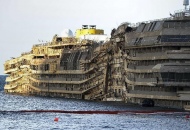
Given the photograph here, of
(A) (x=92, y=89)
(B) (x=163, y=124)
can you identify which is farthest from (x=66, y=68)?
(B) (x=163, y=124)

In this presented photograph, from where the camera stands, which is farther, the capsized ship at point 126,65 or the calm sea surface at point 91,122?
the capsized ship at point 126,65

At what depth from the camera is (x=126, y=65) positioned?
14700 cm

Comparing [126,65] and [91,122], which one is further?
[126,65]

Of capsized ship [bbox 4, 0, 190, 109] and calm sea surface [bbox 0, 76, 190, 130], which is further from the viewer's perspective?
capsized ship [bbox 4, 0, 190, 109]

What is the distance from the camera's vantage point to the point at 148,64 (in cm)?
13488

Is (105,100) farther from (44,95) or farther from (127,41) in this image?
(44,95)

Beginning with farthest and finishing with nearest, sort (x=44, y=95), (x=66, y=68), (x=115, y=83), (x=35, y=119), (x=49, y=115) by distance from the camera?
(x=44, y=95)
(x=66, y=68)
(x=115, y=83)
(x=49, y=115)
(x=35, y=119)

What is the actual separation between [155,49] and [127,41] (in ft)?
45.7

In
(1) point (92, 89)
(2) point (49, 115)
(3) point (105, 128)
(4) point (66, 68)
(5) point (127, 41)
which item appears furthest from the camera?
(4) point (66, 68)

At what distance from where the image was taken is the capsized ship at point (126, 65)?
124m

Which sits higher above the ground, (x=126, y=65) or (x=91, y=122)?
(x=126, y=65)

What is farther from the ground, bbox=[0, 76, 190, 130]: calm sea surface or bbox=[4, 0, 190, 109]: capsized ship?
bbox=[4, 0, 190, 109]: capsized ship

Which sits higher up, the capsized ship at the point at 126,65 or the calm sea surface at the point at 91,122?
the capsized ship at the point at 126,65

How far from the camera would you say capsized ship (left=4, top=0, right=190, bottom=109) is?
4889 inches
